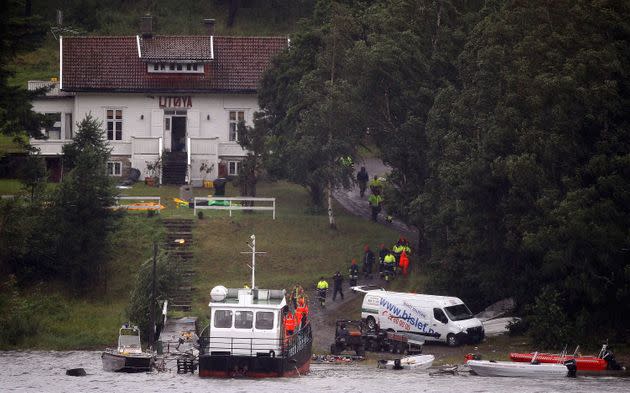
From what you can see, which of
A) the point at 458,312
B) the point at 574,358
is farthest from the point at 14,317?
the point at 574,358

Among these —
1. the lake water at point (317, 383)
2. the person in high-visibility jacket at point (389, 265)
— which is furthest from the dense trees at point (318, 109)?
the lake water at point (317, 383)

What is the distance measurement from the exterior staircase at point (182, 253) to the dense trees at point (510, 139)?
9025 millimetres

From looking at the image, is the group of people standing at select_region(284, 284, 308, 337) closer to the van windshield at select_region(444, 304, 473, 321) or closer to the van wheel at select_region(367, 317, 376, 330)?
the van wheel at select_region(367, 317, 376, 330)

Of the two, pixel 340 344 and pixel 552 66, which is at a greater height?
pixel 552 66

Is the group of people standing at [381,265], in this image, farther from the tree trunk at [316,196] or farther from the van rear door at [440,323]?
the tree trunk at [316,196]

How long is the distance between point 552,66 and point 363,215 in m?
24.4

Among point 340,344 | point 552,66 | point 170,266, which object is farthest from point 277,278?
point 552,66

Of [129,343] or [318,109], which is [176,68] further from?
[129,343]

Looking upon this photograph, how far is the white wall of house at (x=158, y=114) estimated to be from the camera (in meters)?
91.6

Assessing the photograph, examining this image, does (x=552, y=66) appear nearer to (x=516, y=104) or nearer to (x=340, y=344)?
(x=516, y=104)

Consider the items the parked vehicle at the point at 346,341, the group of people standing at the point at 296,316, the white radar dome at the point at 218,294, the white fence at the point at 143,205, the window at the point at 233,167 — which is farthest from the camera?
the window at the point at 233,167

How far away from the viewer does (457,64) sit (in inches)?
2778

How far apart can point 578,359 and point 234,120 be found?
3996 cm

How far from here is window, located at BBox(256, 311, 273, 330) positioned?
54844 mm
